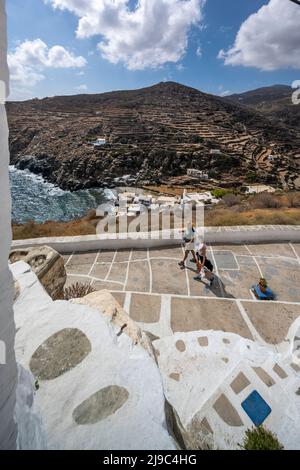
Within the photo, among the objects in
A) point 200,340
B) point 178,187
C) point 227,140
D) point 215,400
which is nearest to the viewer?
point 215,400

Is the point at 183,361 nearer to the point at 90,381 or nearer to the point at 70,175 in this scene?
the point at 90,381

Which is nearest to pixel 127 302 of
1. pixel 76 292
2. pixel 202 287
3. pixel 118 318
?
pixel 76 292

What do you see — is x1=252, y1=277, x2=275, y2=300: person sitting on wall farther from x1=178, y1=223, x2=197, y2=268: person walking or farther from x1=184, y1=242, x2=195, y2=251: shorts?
x1=184, y1=242, x2=195, y2=251: shorts

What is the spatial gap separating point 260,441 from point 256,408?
1.60ft

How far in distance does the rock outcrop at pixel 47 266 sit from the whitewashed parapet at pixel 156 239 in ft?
7.18

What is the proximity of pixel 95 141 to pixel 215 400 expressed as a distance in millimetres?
70437

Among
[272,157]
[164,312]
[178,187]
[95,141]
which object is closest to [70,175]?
[95,141]

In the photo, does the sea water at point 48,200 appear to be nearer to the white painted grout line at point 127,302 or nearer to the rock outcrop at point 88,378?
the white painted grout line at point 127,302

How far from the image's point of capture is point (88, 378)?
232 cm

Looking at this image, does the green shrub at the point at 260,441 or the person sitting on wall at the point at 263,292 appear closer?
the green shrub at the point at 260,441

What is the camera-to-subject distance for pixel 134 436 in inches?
72.7

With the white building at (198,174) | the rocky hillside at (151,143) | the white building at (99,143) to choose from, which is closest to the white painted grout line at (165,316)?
the rocky hillside at (151,143)

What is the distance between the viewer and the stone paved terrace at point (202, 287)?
4293 mm
